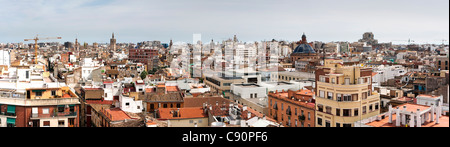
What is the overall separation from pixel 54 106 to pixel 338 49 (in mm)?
28880

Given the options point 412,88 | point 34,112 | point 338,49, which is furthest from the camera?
point 338,49

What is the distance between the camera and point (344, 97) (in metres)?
4.80

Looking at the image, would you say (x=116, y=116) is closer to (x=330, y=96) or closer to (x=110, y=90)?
(x=110, y=90)

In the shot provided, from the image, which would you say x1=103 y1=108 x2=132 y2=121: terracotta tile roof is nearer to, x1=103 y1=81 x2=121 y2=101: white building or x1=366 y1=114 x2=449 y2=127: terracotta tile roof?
x1=103 y1=81 x2=121 y2=101: white building

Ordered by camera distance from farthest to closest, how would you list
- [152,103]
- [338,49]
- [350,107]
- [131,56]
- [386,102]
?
1. [338,49]
2. [131,56]
3. [152,103]
4. [386,102]
5. [350,107]

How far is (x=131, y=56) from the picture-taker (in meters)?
24.7

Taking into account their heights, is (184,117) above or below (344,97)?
below

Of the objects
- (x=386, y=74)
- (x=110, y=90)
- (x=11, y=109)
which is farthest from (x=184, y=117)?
(x=386, y=74)

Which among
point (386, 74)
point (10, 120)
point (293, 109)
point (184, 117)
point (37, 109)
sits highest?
point (386, 74)

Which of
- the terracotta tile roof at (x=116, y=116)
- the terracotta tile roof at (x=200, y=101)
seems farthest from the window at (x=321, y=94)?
the terracotta tile roof at (x=116, y=116)

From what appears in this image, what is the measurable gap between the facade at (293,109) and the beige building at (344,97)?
0.94 ft

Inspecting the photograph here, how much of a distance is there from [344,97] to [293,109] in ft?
3.91
